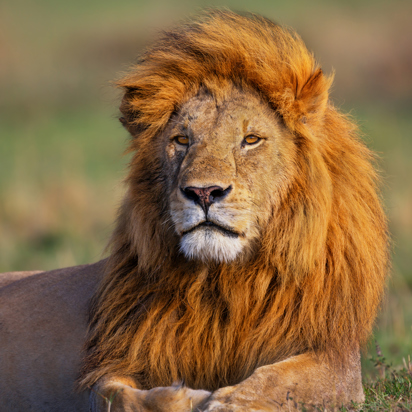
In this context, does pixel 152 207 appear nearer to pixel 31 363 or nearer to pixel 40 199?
pixel 31 363

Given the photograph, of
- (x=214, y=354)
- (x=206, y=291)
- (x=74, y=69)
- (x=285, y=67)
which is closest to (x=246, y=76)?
(x=285, y=67)

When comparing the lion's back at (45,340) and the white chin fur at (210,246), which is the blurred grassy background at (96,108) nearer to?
the lion's back at (45,340)

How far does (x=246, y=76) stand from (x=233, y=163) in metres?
0.56

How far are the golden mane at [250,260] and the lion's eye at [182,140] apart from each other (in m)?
0.16

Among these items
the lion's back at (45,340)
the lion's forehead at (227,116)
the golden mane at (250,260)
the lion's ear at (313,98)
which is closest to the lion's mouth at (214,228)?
the golden mane at (250,260)

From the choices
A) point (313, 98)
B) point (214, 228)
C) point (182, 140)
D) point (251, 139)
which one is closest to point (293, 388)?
point (214, 228)

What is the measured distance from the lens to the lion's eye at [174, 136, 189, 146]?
4062 mm

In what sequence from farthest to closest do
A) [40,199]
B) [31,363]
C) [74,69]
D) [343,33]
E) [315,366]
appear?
1. [74,69]
2. [343,33]
3. [40,199]
4. [31,363]
5. [315,366]

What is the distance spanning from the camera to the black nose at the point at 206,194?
3.66 m

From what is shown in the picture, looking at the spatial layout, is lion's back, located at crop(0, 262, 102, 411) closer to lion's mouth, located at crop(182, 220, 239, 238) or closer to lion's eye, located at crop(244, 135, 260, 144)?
lion's mouth, located at crop(182, 220, 239, 238)

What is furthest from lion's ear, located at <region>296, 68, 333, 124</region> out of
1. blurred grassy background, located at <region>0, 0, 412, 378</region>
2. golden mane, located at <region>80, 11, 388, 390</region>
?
blurred grassy background, located at <region>0, 0, 412, 378</region>

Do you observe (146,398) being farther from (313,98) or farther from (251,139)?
(313,98)

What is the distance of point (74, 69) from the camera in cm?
2802

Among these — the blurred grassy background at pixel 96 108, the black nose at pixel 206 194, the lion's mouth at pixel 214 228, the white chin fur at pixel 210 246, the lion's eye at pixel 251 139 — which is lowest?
the blurred grassy background at pixel 96 108
